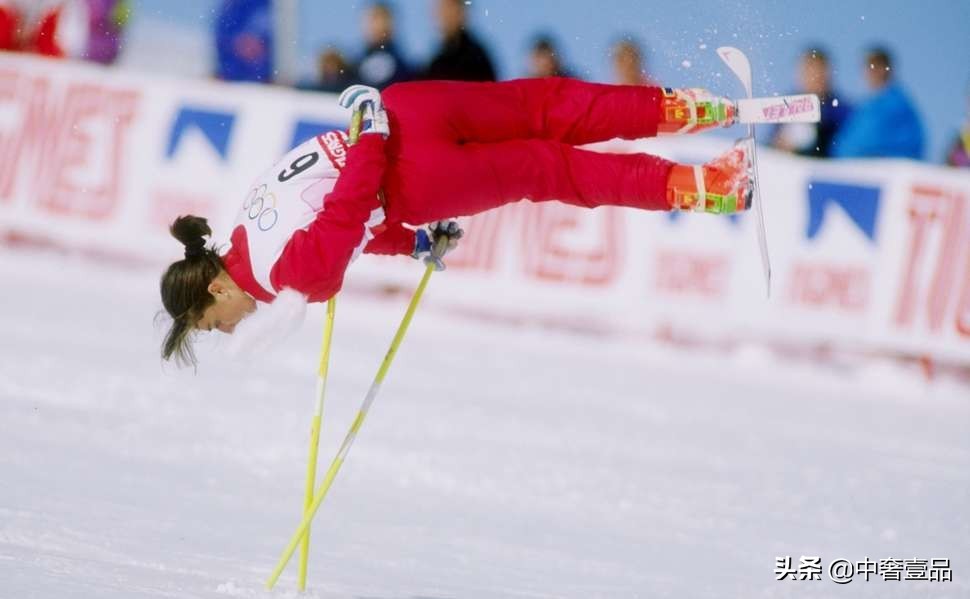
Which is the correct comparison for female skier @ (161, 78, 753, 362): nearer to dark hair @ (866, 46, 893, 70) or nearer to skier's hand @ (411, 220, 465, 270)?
skier's hand @ (411, 220, 465, 270)

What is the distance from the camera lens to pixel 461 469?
5.26 meters

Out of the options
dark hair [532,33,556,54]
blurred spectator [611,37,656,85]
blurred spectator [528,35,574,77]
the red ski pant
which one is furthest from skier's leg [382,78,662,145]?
dark hair [532,33,556,54]

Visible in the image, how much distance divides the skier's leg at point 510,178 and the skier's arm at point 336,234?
224 mm

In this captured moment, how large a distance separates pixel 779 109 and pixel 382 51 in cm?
508

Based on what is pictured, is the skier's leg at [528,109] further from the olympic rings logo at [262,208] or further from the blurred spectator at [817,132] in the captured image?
the blurred spectator at [817,132]

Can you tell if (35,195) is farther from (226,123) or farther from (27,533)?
(27,533)

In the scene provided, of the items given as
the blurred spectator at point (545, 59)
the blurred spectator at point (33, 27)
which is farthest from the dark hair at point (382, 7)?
the blurred spectator at point (33, 27)

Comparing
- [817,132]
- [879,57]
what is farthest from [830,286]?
[879,57]

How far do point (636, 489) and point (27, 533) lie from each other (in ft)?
7.89

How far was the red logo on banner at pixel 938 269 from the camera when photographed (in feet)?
27.0

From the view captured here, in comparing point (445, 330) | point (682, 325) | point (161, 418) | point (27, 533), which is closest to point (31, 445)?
point (161, 418)

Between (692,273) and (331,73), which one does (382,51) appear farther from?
(692,273)

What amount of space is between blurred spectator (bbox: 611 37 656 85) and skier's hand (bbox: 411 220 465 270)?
3033mm

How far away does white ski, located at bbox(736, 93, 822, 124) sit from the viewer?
430cm
